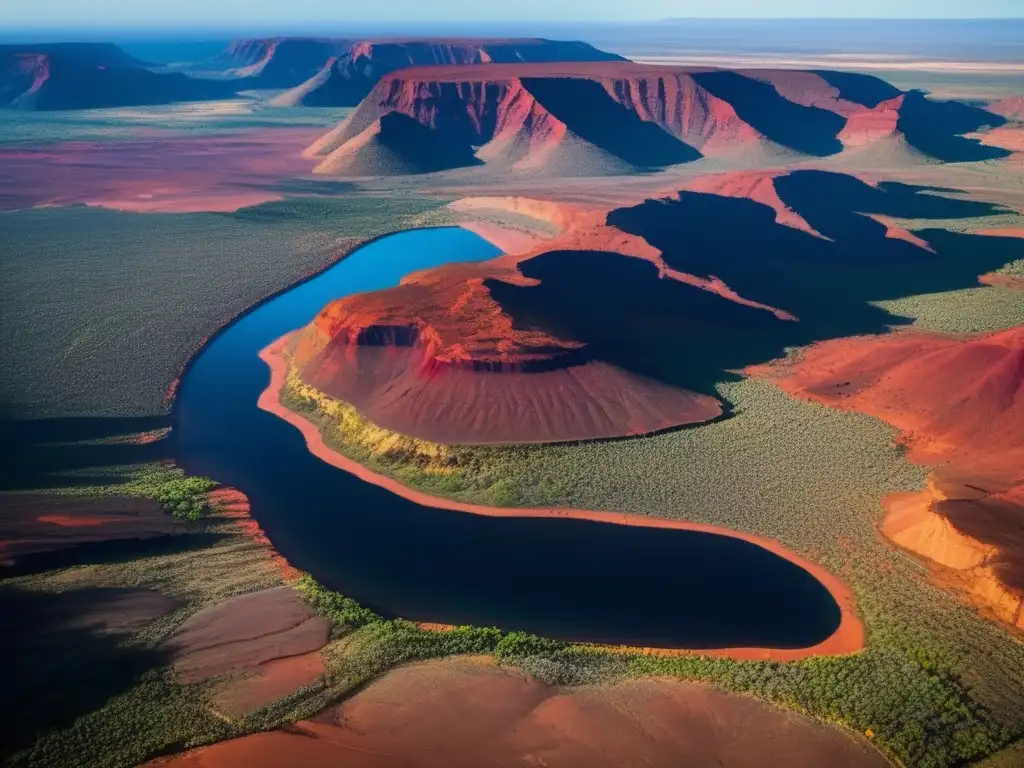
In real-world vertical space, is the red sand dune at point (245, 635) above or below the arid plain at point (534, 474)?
below

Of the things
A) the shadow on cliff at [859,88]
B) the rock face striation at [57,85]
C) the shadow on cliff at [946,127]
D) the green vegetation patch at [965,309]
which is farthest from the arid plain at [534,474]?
the rock face striation at [57,85]

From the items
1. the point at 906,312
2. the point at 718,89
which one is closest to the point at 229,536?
the point at 906,312

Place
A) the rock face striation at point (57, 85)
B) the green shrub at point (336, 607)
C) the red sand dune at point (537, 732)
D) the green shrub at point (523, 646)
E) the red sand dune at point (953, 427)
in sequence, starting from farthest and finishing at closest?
the rock face striation at point (57, 85), the red sand dune at point (953, 427), the green shrub at point (336, 607), the green shrub at point (523, 646), the red sand dune at point (537, 732)

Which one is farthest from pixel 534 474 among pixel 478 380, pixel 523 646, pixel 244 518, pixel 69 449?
pixel 69 449

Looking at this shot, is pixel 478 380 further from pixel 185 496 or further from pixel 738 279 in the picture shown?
pixel 738 279

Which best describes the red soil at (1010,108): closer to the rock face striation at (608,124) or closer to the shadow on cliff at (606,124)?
the rock face striation at (608,124)

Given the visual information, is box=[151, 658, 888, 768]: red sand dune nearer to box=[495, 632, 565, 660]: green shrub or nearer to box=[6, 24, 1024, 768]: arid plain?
box=[6, 24, 1024, 768]: arid plain

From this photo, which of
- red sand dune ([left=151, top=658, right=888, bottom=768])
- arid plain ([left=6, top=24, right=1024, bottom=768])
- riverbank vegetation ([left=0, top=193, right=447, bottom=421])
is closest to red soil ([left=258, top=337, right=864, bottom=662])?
arid plain ([left=6, top=24, right=1024, bottom=768])
